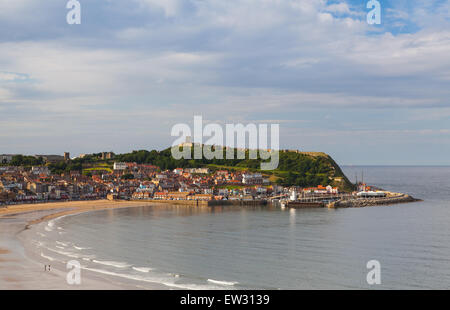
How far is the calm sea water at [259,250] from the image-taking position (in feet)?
78.4

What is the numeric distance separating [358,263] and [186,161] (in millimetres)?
113485

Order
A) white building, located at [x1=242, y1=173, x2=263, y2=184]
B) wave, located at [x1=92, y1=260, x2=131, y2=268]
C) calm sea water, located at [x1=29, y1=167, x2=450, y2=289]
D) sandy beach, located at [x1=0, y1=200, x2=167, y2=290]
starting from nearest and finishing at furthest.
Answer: sandy beach, located at [x1=0, y1=200, x2=167, y2=290]
calm sea water, located at [x1=29, y1=167, x2=450, y2=289]
wave, located at [x1=92, y1=260, x2=131, y2=268]
white building, located at [x1=242, y1=173, x2=263, y2=184]

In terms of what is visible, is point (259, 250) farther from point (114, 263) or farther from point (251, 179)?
point (251, 179)

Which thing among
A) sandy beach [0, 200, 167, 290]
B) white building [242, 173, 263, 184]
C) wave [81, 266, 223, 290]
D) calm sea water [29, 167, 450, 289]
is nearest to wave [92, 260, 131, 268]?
calm sea water [29, 167, 450, 289]

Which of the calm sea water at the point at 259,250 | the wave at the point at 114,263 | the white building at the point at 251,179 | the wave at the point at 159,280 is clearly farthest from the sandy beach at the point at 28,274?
the white building at the point at 251,179

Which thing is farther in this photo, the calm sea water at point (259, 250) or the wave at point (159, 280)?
the calm sea water at point (259, 250)

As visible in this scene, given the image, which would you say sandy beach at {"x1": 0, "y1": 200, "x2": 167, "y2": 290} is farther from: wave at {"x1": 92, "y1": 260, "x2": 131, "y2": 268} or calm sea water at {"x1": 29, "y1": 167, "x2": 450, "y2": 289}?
wave at {"x1": 92, "y1": 260, "x2": 131, "y2": 268}

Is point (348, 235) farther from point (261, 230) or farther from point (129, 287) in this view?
point (129, 287)

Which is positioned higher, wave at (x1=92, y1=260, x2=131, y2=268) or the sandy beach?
the sandy beach

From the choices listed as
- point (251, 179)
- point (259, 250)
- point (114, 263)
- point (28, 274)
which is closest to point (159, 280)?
point (114, 263)

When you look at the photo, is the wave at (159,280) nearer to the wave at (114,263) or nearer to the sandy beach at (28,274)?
the sandy beach at (28,274)

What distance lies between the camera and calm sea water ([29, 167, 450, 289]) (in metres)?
23.9

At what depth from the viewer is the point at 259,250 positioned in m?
32.2
